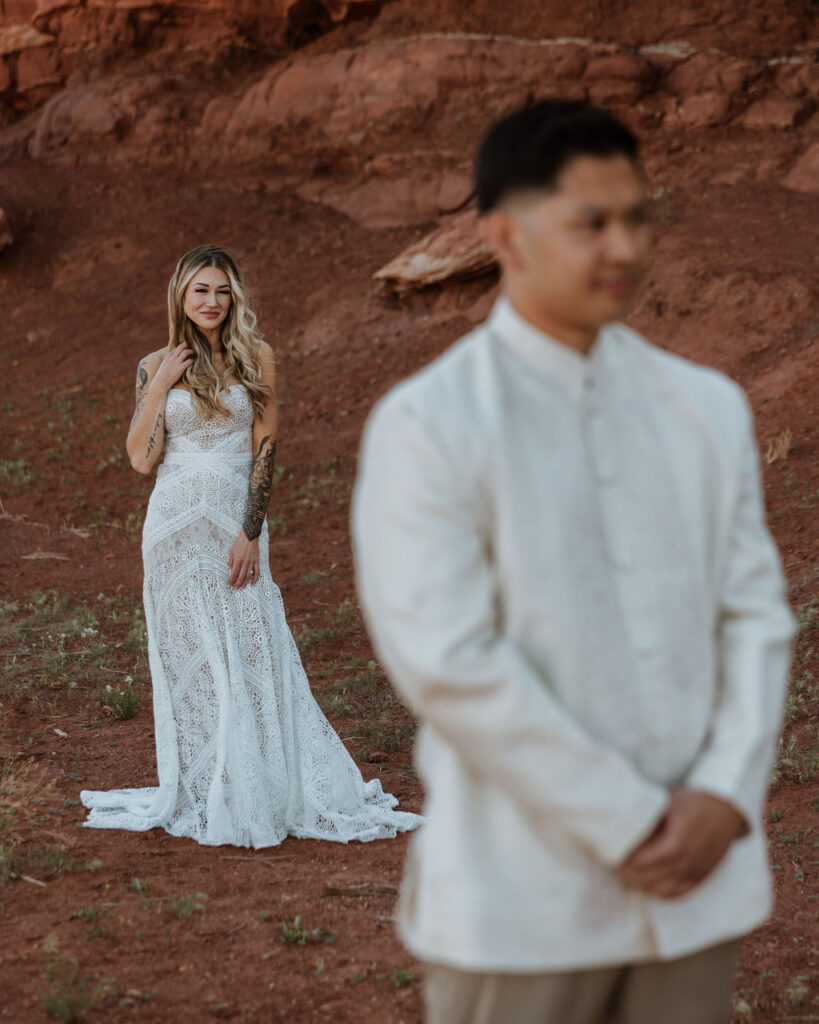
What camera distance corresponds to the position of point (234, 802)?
211 inches

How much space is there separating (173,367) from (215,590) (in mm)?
1009

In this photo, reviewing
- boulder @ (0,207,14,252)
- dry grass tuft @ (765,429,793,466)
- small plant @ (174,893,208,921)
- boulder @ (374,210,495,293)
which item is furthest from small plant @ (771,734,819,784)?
boulder @ (0,207,14,252)

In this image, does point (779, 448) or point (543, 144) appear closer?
point (543, 144)

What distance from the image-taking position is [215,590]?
550cm

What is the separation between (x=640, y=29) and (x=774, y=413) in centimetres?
953

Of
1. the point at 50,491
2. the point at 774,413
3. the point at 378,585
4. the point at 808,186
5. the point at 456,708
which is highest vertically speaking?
the point at 378,585

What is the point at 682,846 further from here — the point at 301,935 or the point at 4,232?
the point at 4,232

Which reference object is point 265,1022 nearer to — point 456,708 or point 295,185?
point 456,708

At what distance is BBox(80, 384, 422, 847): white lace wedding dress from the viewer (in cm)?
541

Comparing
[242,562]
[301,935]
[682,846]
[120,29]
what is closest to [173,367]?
[242,562]

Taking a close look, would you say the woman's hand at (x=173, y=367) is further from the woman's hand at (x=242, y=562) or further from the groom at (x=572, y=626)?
the groom at (x=572, y=626)

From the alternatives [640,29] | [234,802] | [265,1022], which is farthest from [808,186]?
[265,1022]

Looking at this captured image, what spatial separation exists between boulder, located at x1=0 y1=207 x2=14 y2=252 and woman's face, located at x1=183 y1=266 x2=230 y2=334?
1568cm

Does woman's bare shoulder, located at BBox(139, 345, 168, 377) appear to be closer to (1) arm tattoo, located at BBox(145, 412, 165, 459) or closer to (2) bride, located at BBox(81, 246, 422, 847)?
(2) bride, located at BBox(81, 246, 422, 847)
